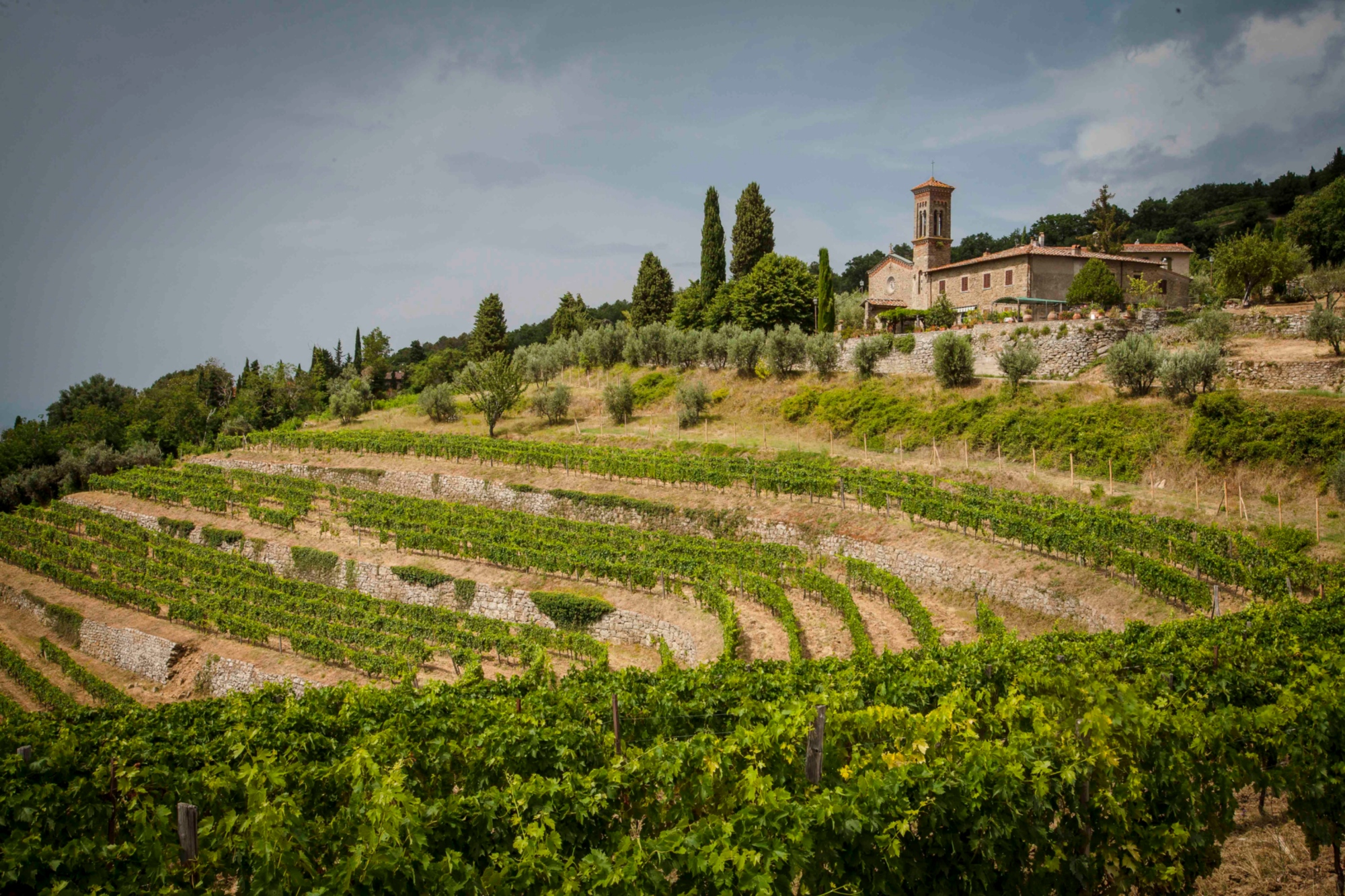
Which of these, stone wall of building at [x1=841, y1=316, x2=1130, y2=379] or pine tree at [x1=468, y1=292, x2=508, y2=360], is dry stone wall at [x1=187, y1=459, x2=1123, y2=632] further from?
pine tree at [x1=468, y1=292, x2=508, y2=360]

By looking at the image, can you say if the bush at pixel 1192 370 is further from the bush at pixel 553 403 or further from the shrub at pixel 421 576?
the bush at pixel 553 403

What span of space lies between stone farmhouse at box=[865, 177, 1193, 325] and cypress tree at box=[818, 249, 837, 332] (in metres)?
2.35

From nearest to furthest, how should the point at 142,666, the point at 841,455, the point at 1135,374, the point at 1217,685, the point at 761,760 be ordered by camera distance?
the point at 761,760 < the point at 1217,685 < the point at 142,666 < the point at 1135,374 < the point at 841,455

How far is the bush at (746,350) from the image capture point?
42.8 meters

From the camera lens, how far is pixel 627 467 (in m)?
32.1

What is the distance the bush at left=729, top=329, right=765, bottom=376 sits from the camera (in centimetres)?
4281

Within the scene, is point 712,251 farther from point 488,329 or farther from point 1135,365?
point 1135,365

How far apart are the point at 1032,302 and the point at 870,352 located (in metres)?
9.90

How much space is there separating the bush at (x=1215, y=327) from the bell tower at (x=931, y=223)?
1768 cm

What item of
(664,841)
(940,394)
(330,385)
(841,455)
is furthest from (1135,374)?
(330,385)

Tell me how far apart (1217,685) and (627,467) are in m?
24.8

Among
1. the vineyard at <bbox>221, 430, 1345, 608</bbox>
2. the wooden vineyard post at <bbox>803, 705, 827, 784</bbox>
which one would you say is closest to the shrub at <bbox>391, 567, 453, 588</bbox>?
the vineyard at <bbox>221, 430, 1345, 608</bbox>

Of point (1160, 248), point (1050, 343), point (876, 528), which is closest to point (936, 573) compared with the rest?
point (876, 528)

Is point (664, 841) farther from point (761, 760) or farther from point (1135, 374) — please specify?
point (1135, 374)
